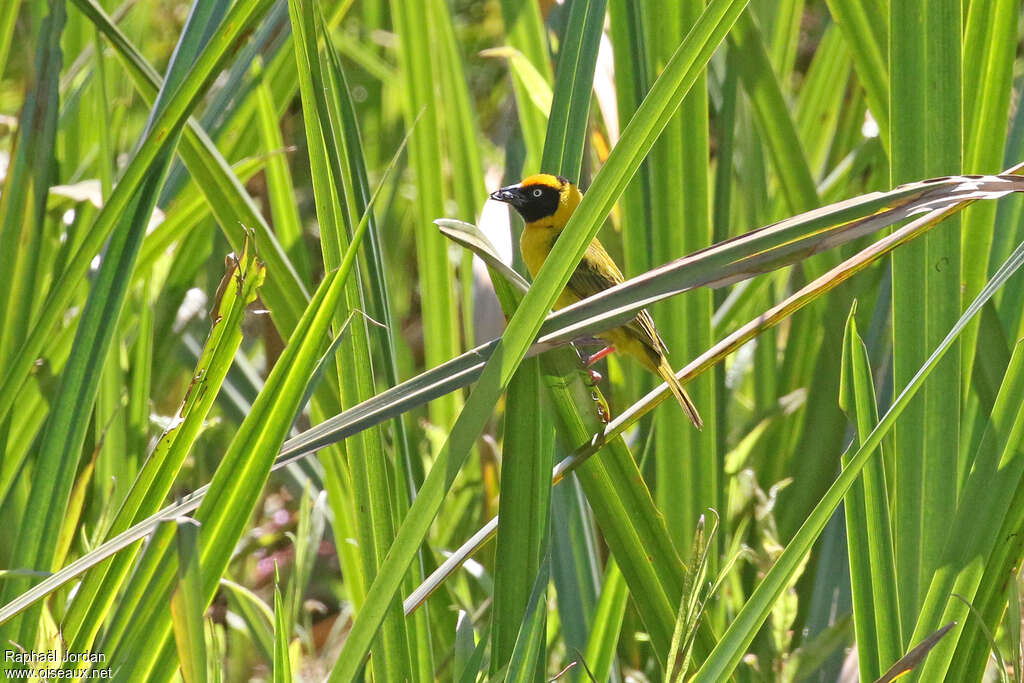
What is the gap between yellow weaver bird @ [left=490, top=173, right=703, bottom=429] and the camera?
1593 millimetres

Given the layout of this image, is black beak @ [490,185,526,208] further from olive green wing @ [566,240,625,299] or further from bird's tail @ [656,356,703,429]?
bird's tail @ [656,356,703,429]

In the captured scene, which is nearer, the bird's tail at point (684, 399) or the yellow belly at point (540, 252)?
the bird's tail at point (684, 399)

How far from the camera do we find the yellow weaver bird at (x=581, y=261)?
159 cm

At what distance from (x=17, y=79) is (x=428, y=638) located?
292 cm

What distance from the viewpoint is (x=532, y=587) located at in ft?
3.16

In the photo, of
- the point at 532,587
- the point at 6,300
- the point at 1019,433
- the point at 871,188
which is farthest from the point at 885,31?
the point at 6,300

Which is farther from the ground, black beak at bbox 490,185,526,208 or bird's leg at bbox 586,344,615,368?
black beak at bbox 490,185,526,208

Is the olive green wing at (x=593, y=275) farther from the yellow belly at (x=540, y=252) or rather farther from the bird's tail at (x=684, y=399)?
the bird's tail at (x=684, y=399)

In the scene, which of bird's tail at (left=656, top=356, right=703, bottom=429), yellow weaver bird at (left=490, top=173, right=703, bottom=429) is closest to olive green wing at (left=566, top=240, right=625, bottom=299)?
yellow weaver bird at (left=490, top=173, right=703, bottom=429)

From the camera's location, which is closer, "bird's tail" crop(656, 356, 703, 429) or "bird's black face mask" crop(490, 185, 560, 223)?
"bird's tail" crop(656, 356, 703, 429)

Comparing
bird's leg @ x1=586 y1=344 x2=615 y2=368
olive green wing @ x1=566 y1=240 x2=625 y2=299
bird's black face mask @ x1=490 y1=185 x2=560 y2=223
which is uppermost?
bird's black face mask @ x1=490 y1=185 x2=560 y2=223

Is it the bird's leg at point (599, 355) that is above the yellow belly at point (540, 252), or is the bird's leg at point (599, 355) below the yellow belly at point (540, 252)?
below

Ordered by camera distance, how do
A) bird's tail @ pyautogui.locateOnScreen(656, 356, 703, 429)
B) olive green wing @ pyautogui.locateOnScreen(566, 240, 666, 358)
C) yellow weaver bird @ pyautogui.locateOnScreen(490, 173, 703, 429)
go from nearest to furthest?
bird's tail @ pyautogui.locateOnScreen(656, 356, 703, 429)
yellow weaver bird @ pyautogui.locateOnScreen(490, 173, 703, 429)
olive green wing @ pyautogui.locateOnScreen(566, 240, 666, 358)

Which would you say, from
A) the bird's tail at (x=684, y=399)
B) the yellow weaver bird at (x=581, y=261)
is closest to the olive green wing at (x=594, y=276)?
the yellow weaver bird at (x=581, y=261)
